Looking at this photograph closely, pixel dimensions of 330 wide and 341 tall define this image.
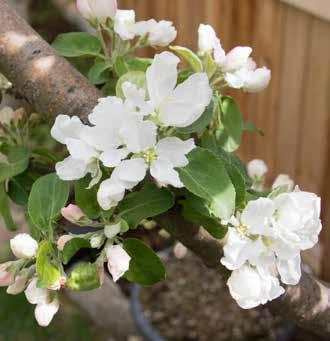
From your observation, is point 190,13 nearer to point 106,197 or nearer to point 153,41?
point 153,41

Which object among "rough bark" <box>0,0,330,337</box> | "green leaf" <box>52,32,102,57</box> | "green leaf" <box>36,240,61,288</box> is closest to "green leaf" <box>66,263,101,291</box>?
"green leaf" <box>36,240,61,288</box>

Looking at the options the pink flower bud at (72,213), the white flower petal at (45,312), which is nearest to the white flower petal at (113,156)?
the pink flower bud at (72,213)

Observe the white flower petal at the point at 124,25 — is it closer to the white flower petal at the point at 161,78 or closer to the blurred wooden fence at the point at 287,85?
the white flower petal at the point at 161,78

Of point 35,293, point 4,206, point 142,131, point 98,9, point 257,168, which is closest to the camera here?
point 142,131

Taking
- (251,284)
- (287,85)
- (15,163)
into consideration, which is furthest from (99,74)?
(287,85)

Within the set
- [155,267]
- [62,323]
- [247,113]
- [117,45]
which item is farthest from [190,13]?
[155,267]

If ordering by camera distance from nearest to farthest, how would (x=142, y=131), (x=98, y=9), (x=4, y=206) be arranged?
1. (x=142, y=131)
2. (x=98, y=9)
3. (x=4, y=206)

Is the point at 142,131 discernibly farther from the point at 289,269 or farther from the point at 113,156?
the point at 289,269
